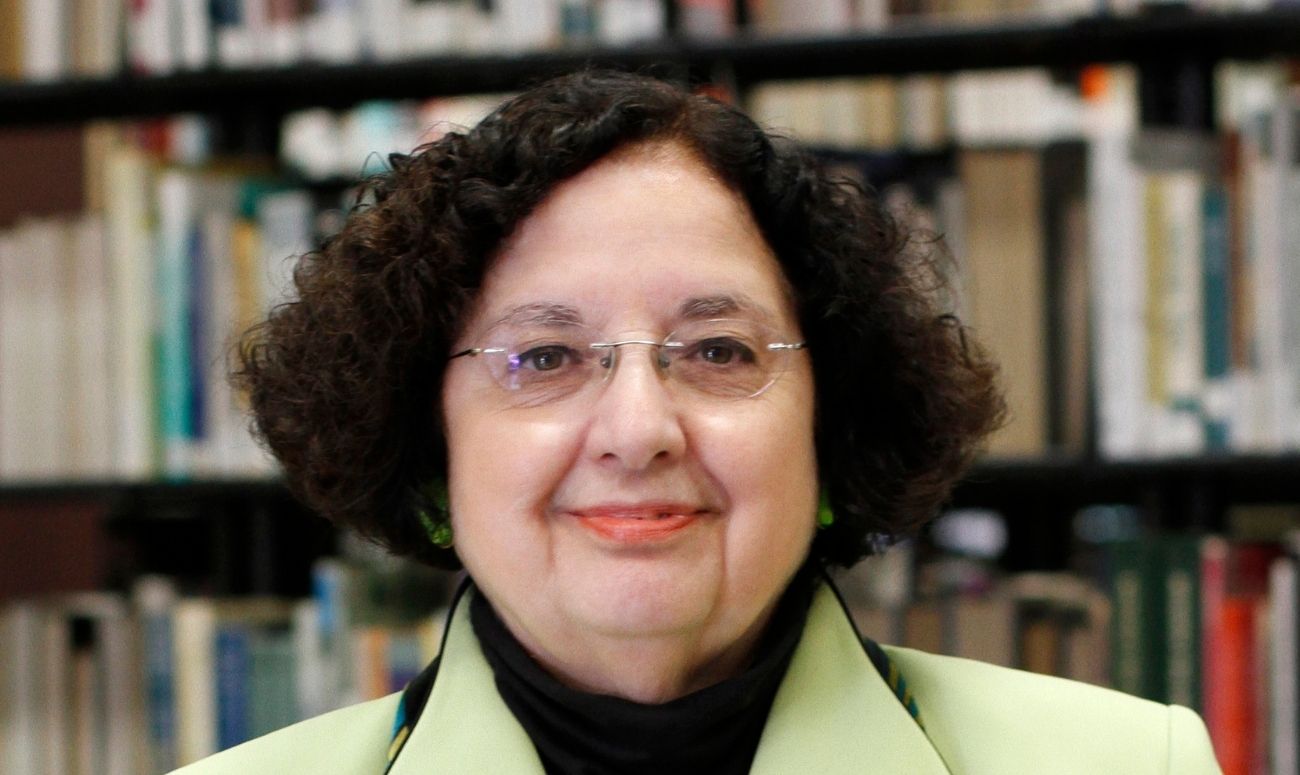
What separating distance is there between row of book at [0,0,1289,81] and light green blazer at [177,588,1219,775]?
954 millimetres

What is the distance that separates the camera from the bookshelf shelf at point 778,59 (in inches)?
76.7

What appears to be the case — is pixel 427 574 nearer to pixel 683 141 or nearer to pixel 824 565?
pixel 824 565

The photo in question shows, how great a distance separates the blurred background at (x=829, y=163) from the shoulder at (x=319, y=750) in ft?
2.33

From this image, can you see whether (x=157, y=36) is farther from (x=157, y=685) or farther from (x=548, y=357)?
(x=548, y=357)

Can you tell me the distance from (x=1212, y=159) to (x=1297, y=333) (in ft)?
0.85

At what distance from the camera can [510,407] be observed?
1240mm

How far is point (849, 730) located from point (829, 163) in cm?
86

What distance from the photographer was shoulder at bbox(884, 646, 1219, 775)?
1289mm

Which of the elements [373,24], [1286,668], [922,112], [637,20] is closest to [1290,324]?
[1286,668]

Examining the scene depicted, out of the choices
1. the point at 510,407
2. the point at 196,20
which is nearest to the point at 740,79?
the point at 196,20

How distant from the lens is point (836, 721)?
1.30 m

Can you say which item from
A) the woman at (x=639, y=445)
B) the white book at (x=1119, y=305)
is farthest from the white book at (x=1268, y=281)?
the woman at (x=639, y=445)

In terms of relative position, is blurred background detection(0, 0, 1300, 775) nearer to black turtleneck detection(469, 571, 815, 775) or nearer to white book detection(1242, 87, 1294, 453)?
white book detection(1242, 87, 1294, 453)

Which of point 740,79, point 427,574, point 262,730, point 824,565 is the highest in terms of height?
point 740,79
